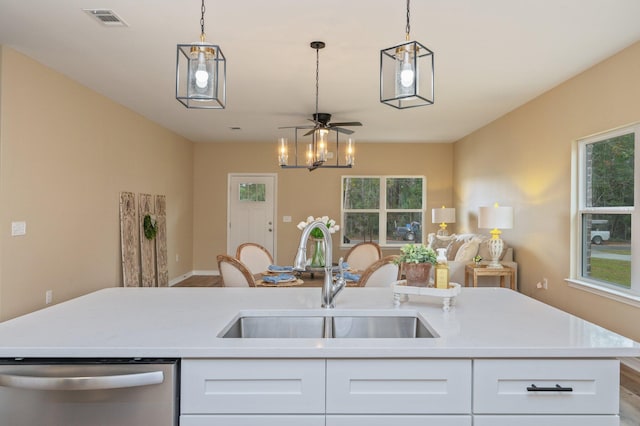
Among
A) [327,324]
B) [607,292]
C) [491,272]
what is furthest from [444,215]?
[327,324]

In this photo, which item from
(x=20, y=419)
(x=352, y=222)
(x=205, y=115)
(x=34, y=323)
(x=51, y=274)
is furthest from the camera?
(x=352, y=222)

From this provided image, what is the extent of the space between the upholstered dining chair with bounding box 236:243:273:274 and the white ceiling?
177cm

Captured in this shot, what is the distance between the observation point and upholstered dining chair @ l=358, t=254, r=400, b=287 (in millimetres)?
3182

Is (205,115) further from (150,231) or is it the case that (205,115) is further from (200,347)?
(200,347)

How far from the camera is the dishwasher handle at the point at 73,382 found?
113 cm

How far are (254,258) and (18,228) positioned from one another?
2.17m

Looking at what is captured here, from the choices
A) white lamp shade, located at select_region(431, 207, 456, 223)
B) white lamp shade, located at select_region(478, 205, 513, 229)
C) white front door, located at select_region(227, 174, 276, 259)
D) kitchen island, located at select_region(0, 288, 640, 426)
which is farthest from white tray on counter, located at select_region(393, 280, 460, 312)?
white front door, located at select_region(227, 174, 276, 259)

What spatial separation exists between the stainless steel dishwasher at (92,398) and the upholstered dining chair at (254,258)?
3.45 m

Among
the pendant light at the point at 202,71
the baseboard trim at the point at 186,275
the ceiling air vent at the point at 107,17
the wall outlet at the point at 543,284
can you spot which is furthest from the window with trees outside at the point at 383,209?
the pendant light at the point at 202,71

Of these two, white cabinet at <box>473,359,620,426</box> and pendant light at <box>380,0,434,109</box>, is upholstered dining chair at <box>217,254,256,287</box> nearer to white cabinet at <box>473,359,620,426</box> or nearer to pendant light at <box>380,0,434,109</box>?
pendant light at <box>380,0,434,109</box>

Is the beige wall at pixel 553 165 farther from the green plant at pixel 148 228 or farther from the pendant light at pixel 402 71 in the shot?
the green plant at pixel 148 228

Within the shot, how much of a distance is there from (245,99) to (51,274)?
280cm

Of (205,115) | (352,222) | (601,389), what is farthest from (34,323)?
(352,222)

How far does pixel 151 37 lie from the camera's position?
11.1ft
